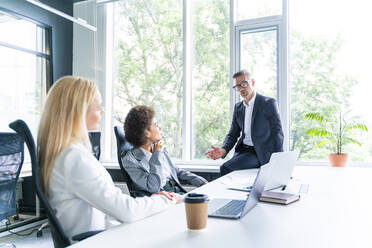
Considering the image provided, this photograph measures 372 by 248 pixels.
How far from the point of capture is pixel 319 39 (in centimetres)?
363

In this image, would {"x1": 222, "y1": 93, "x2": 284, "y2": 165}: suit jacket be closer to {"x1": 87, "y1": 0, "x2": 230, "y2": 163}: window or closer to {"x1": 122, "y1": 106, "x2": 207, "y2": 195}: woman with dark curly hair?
{"x1": 87, "y1": 0, "x2": 230, "y2": 163}: window

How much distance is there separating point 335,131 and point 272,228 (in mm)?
2730

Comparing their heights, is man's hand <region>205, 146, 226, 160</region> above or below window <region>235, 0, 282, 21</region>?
below

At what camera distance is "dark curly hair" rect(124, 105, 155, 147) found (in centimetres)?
218

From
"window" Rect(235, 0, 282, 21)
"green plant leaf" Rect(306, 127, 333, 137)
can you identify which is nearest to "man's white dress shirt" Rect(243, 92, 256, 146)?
"green plant leaf" Rect(306, 127, 333, 137)

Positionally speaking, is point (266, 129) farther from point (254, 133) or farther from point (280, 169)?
point (280, 169)

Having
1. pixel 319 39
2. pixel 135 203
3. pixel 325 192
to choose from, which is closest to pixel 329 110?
pixel 319 39

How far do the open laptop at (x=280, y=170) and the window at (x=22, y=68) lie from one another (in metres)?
3.28

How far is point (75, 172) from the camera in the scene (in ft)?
3.75

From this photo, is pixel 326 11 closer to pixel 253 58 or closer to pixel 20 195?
pixel 253 58

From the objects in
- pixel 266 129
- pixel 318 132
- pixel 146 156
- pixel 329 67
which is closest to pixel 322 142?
pixel 318 132

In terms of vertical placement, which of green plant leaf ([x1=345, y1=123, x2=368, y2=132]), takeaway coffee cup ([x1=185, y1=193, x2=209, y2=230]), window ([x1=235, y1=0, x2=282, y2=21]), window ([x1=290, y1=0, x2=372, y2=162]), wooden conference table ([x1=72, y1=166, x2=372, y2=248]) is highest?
window ([x1=235, y1=0, x2=282, y2=21])

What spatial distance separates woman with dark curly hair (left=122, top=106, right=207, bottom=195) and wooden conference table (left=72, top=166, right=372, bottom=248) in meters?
0.57

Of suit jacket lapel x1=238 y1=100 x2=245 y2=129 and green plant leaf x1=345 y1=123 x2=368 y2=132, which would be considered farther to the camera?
suit jacket lapel x1=238 y1=100 x2=245 y2=129
